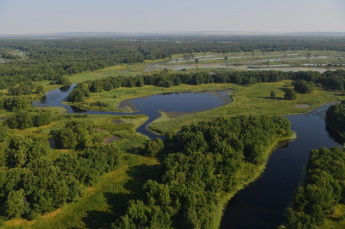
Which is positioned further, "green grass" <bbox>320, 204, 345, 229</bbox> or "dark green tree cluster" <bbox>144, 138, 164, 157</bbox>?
"dark green tree cluster" <bbox>144, 138, 164, 157</bbox>

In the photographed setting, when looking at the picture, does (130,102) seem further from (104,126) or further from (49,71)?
(49,71)

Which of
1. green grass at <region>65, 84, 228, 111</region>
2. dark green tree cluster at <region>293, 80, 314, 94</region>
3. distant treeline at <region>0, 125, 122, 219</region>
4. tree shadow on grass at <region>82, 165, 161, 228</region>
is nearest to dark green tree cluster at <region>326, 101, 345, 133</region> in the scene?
dark green tree cluster at <region>293, 80, 314, 94</region>

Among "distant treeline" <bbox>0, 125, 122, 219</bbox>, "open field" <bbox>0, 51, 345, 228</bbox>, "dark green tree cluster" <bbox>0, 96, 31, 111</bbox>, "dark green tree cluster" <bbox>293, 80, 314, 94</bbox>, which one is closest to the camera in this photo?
"distant treeline" <bbox>0, 125, 122, 219</bbox>

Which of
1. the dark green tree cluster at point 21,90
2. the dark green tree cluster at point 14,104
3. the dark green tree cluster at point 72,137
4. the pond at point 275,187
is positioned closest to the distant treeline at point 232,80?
the dark green tree cluster at point 21,90

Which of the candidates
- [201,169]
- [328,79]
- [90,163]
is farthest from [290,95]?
[90,163]

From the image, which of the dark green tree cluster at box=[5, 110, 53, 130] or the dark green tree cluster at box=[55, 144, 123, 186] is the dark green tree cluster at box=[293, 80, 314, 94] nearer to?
the dark green tree cluster at box=[55, 144, 123, 186]

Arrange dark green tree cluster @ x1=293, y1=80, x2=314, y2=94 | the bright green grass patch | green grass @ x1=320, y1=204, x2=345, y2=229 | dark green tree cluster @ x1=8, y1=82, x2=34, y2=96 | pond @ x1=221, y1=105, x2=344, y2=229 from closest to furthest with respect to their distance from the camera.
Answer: green grass @ x1=320, y1=204, x2=345, y2=229, pond @ x1=221, y1=105, x2=344, y2=229, the bright green grass patch, dark green tree cluster @ x1=293, y1=80, x2=314, y2=94, dark green tree cluster @ x1=8, y1=82, x2=34, y2=96

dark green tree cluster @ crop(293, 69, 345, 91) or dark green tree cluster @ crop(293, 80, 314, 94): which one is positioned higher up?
dark green tree cluster @ crop(293, 69, 345, 91)
